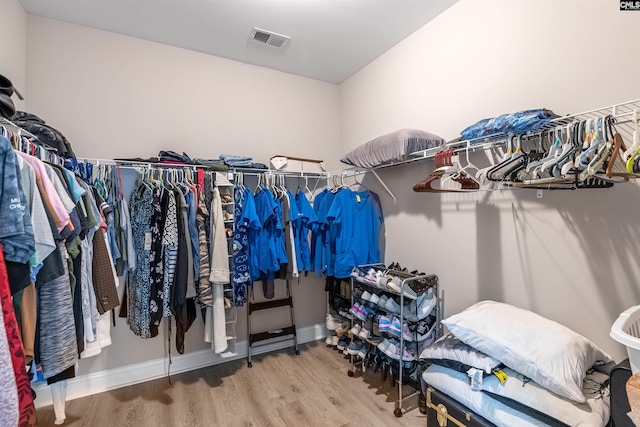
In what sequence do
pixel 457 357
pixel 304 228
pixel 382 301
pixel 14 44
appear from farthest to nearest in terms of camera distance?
pixel 304 228
pixel 382 301
pixel 14 44
pixel 457 357

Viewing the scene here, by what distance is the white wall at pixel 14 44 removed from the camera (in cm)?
185

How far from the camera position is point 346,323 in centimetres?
298

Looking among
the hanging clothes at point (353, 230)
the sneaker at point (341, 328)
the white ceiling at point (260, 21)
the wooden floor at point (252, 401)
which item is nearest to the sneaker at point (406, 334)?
the wooden floor at point (252, 401)

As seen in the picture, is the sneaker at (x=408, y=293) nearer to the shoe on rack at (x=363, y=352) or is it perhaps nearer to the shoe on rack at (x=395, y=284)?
the shoe on rack at (x=395, y=284)

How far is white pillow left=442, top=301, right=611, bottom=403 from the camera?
4.17 ft

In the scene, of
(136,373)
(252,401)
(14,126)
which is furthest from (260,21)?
(136,373)

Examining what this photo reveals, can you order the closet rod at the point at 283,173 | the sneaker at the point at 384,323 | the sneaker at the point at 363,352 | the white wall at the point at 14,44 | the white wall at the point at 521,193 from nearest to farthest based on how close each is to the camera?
the white wall at the point at 521,193
the white wall at the point at 14,44
the sneaker at the point at 384,323
the sneaker at the point at 363,352
the closet rod at the point at 283,173

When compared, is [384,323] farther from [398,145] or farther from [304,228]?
[398,145]

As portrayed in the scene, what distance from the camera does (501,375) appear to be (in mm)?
1442

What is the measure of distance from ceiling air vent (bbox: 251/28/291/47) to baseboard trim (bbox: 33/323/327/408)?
9.33 feet

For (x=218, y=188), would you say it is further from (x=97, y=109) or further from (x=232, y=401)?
(x=232, y=401)

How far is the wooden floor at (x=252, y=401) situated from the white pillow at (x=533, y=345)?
0.87 m

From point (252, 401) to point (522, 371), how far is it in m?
1.81

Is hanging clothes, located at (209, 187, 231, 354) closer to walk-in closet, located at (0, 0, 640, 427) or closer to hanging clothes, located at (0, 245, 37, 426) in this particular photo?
walk-in closet, located at (0, 0, 640, 427)
